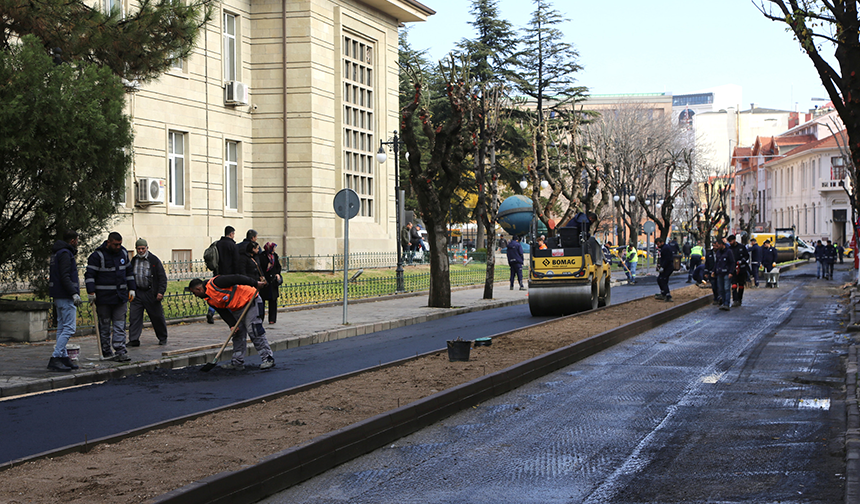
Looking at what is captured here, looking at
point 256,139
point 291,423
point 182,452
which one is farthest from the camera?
point 256,139

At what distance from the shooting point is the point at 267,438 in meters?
7.12

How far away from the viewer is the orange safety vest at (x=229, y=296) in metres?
11.6

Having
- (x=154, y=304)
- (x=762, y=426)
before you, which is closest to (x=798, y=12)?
(x=762, y=426)

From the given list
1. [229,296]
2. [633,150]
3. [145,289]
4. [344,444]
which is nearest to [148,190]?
[145,289]

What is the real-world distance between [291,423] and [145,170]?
866 inches

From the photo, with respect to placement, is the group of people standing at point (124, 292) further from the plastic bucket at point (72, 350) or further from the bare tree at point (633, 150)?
the bare tree at point (633, 150)

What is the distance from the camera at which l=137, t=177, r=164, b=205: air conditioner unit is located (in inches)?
1066

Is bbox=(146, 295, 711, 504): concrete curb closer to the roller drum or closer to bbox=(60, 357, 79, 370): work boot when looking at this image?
bbox=(60, 357, 79, 370): work boot

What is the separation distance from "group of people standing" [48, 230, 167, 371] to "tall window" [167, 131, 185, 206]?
15677 mm

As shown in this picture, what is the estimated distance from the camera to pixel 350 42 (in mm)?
36812

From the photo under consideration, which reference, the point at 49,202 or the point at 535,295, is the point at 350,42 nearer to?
the point at 535,295

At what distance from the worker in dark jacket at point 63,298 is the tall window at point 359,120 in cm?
2430

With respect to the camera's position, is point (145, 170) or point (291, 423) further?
point (145, 170)

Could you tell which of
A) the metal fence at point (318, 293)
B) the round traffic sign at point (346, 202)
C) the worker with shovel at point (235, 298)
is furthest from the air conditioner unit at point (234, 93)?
the worker with shovel at point (235, 298)
